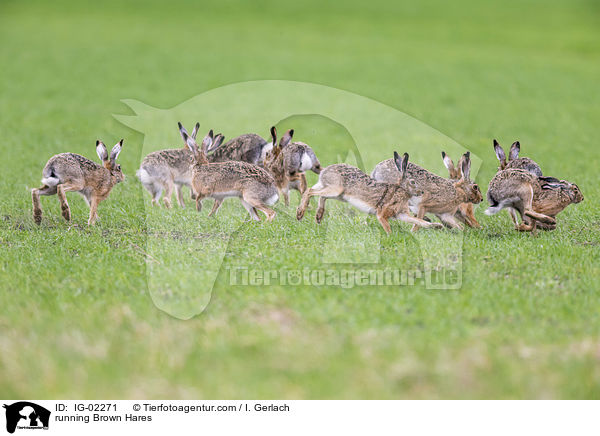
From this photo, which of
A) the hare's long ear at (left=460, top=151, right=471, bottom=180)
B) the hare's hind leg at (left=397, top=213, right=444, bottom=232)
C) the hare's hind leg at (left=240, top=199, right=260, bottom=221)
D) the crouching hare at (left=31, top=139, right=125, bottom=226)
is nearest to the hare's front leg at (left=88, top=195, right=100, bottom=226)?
the crouching hare at (left=31, top=139, right=125, bottom=226)

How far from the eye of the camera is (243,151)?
10.8 m

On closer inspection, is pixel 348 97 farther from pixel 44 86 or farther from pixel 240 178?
pixel 240 178

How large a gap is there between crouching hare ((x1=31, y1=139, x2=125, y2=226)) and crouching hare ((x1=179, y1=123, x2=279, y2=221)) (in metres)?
1.18

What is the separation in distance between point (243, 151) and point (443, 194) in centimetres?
329

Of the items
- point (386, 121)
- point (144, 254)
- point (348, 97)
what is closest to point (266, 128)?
point (386, 121)

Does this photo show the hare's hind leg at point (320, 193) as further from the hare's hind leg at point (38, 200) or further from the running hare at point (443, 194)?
the hare's hind leg at point (38, 200)

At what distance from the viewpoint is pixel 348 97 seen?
2139 centimetres

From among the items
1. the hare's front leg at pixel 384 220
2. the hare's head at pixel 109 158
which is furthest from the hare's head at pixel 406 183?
the hare's head at pixel 109 158

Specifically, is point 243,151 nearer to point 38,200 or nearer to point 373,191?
point 373,191

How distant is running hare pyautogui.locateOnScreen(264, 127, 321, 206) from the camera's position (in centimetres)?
1013

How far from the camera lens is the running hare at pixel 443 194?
9039 millimetres

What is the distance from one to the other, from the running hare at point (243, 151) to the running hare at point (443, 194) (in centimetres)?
223

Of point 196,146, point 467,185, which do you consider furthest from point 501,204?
point 196,146
